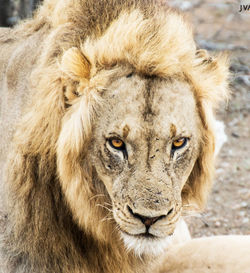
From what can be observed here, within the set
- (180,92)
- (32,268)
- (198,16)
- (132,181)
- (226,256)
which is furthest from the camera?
(198,16)

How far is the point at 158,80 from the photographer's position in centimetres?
332

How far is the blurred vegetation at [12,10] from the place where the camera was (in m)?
7.14

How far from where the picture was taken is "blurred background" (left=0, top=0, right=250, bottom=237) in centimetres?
597

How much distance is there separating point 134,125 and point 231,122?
4.70m

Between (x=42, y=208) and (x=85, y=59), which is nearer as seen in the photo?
(x=85, y=59)

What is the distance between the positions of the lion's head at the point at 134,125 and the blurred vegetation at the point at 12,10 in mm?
4033

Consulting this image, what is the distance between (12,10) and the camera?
7.16m

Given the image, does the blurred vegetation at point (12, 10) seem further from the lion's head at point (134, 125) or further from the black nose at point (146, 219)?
the black nose at point (146, 219)

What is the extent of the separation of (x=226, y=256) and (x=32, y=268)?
4.37ft

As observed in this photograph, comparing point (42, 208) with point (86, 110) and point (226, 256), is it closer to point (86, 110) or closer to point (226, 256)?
point (86, 110)

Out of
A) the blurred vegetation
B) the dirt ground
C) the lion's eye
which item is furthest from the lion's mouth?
the blurred vegetation

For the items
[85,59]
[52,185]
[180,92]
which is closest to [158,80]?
[180,92]

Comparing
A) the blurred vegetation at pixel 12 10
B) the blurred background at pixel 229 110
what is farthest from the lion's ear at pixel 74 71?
the blurred vegetation at pixel 12 10

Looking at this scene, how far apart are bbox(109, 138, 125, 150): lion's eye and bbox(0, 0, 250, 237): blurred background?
3.83 ft
